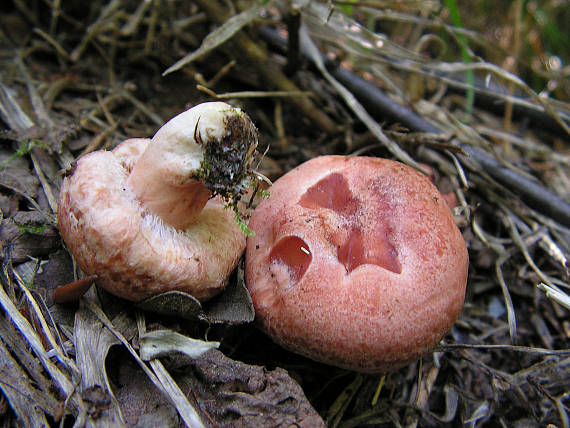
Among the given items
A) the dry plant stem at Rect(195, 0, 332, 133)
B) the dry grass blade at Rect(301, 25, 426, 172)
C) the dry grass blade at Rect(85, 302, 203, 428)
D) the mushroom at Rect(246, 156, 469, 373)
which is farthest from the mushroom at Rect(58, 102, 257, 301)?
the dry plant stem at Rect(195, 0, 332, 133)

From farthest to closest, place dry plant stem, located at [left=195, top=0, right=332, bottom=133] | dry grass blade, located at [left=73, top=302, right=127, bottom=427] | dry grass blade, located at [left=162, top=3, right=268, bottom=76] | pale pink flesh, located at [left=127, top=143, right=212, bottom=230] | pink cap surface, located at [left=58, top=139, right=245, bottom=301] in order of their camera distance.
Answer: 1. dry plant stem, located at [left=195, top=0, right=332, bottom=133]
2. dry grass blade, located at [left=162, top=3, right=268, bottom=76]
3. pale pink flesh, located at [left=127, top=143, right=212, bottom=230]
4. pink cap surface, located at [left=58, top=139, right=245, bottom=301]
5. dry grass blade, located at [left=73, top=302, right=127, bottom=427]

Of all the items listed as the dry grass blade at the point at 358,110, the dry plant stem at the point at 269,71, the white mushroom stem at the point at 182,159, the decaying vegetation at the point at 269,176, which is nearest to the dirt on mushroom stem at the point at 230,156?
the white mushroom stem at the point at 182,159

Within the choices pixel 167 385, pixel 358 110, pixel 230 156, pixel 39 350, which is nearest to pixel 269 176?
pixel 358 110

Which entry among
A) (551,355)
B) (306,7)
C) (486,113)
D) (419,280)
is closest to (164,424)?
(419,280)

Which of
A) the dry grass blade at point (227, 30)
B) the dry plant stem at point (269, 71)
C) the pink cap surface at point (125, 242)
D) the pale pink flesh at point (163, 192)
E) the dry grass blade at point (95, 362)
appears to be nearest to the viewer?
the dry grass blade at point (95, 362)

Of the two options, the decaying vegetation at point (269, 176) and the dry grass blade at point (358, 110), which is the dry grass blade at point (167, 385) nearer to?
the decaying vegetation at point (269, 176)

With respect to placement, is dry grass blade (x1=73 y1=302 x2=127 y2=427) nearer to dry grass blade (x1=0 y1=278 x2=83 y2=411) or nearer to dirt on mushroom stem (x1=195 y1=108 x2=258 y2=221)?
dry grass blade (x1=0 y1=278 x2=83 y2=411)

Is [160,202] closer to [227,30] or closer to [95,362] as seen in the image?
[95,362]
